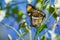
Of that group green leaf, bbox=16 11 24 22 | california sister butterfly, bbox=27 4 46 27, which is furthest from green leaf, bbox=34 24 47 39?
green leaf, bbox=16 11 24 22

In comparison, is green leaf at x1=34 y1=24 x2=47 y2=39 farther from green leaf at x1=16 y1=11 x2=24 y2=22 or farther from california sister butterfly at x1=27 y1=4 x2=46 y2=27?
green leaf at x1=16 y1=11 x2=24 y2=22

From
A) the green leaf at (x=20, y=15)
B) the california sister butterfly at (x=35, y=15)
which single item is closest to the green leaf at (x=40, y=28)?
the california sister butterfly at (x=35, y=15)

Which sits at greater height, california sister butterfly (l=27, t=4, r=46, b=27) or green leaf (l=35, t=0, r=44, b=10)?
green leaf (l=35, t=0, r=44, b=10)

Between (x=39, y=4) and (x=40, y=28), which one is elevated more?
(x=39, y=4)

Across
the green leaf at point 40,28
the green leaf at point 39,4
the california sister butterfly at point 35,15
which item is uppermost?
Result: the green leaf at point 39,4

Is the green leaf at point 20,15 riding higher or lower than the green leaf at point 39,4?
lower

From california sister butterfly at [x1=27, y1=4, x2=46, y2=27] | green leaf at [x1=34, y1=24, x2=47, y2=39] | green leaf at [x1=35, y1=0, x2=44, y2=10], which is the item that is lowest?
green leaf at [x1=34, y1=24, x2=47, y2=39]

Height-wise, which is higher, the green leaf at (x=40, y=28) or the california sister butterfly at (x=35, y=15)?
the california sister butterfly at (x=35, y=15)

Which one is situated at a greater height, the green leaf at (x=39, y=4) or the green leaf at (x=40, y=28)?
the green leaf at (x=39, y=4)

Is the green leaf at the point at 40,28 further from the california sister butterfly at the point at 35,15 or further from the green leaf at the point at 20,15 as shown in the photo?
the green leaf at the point at 20,15

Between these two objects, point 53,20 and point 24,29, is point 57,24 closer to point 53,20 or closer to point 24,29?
point 53,20
